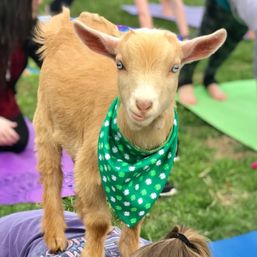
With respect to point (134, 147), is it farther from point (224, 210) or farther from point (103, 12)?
point (103, 12)

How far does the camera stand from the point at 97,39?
0.97 meters

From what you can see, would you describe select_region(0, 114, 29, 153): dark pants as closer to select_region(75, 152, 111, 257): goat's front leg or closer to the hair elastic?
select_region(75, 152, 111, 257): goat's front leg

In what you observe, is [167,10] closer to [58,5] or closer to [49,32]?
[58,5]

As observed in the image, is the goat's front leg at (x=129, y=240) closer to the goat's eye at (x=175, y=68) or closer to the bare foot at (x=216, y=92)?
the goat's eye at (x=175, y=68)

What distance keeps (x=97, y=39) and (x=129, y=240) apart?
46 centimetres

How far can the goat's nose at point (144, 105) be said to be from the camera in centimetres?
86

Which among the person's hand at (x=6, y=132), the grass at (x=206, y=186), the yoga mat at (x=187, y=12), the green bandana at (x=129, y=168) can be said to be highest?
the green bandana at (x=129, y=168)

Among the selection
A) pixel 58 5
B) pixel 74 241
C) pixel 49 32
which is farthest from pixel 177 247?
pixel 58 5

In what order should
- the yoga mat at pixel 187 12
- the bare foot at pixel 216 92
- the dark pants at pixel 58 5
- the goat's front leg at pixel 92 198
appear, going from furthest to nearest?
the yoga mat at pixel 187 12, the dark pants at pixel 58 5, the bare foot at pixel 216 92, the goat's front leg at pixel 92 198

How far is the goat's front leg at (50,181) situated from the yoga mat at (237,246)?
1.01 m

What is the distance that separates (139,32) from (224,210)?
1.75 m

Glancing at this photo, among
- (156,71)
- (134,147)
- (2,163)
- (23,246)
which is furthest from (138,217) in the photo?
(2,163)

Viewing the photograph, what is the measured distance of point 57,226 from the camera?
1.25 metres

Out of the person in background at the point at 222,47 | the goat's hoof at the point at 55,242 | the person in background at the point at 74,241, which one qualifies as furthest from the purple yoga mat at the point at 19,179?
the person in background at the point at 222,47
